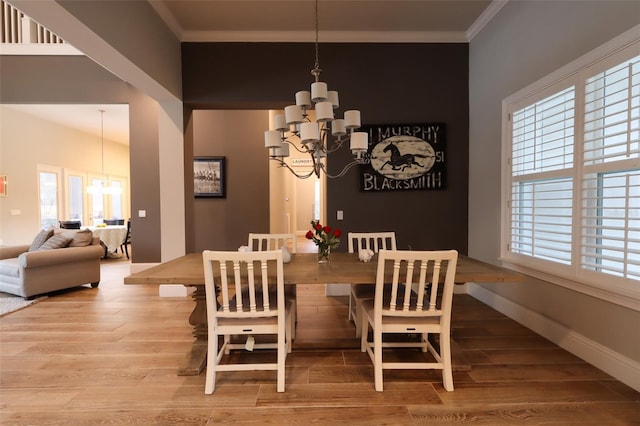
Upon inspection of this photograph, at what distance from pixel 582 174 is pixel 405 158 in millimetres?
1883

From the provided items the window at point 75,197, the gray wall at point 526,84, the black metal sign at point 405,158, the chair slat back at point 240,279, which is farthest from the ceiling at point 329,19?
the window at point 75,197

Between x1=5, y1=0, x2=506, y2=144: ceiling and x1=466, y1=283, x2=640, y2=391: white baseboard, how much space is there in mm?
3134

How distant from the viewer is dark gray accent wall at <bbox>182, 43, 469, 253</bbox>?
386cm

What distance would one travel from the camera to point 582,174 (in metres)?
2.29

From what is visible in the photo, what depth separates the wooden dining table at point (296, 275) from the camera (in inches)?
78.3

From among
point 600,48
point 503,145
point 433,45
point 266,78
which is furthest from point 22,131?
point 600,48

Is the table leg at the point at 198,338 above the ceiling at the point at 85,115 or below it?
below

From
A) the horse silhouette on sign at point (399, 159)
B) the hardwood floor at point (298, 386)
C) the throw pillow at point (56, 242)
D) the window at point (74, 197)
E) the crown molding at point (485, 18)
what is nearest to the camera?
the hardwood floor at point (298, 386)

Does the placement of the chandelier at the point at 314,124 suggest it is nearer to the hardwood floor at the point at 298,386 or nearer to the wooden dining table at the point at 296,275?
the wooden dining table at the point at 296,275

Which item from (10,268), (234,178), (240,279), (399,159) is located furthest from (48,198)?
(399,159)

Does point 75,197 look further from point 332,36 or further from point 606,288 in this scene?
point 606,288

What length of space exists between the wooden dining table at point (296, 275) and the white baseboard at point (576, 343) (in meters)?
0.76

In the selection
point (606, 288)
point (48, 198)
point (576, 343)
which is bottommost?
point (576, 343)

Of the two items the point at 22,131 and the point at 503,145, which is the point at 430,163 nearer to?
the point at 503,145
